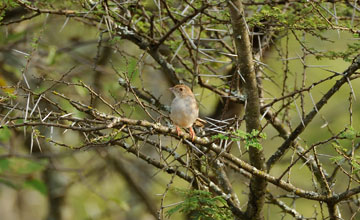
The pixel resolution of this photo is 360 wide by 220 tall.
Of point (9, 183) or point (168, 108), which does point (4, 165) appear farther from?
point (168, 108)

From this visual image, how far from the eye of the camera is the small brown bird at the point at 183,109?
5445 millimetres

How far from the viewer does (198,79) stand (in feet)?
19.6

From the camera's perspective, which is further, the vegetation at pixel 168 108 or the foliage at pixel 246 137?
the vegetation at pixel 168 108

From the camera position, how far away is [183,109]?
5492 mm

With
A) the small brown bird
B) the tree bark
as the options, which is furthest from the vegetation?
the small brown bird

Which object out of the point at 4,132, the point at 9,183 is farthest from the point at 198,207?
the point at 9,183

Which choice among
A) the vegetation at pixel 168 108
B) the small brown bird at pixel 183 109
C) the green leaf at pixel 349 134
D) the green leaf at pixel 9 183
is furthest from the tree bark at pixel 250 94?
the green leaf at pixel 9 183

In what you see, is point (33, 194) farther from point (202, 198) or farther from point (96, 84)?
point (202, 198)

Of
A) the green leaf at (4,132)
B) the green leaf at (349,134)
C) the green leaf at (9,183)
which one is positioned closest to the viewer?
the green leaf at (4,132)

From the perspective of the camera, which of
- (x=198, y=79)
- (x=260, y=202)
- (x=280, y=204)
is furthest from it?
(x=198, y=79)

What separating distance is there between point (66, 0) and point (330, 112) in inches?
277

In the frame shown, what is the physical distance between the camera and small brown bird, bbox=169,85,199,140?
5445 millimetres

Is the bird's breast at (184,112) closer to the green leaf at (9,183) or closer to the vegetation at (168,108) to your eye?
the vegetation at (168,108)

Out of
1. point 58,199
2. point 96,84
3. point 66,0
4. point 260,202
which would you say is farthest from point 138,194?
point 260,202
